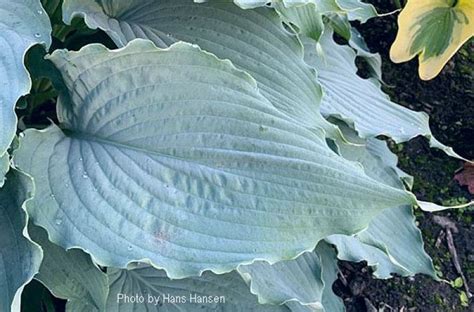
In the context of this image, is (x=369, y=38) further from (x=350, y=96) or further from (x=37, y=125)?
(x=37, y=125)

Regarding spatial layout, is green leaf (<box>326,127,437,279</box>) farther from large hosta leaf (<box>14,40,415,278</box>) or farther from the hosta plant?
large hosta leaf (<box>14,40,415,278</box>)

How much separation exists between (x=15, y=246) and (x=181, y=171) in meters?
0.21

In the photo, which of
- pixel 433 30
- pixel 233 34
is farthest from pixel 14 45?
pixel 433 30

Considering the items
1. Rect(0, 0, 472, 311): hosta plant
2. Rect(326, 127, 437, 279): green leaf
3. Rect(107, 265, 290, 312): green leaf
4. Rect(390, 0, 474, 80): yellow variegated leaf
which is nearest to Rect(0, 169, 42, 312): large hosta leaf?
Rect(0, 0, 472, 311): hosta plant

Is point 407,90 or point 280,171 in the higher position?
point 280,171

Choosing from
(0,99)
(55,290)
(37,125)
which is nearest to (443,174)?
(37,125)

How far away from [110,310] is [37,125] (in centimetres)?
41

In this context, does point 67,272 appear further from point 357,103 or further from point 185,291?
point 357,103

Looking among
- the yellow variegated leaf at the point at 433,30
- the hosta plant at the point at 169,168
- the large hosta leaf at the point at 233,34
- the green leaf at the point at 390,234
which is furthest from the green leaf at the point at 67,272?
the yellow variegated leaf at the point at 433,30

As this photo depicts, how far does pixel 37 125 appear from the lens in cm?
129

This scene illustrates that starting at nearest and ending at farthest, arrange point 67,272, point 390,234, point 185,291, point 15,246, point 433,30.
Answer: point 15,246
point 67,272
point 185,291
point 390,234
point 433,30

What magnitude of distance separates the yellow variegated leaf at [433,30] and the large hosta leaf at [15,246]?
1016 millimetres

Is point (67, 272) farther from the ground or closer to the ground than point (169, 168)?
closer to the ground

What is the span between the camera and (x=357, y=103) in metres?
1.33
